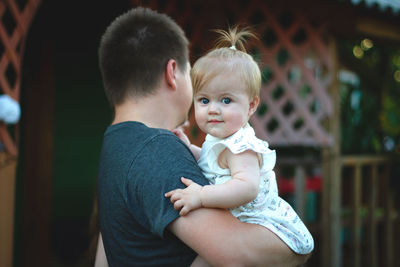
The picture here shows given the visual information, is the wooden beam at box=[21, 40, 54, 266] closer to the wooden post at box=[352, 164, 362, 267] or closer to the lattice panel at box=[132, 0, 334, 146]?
the lattice panel at box=[132, 0, 334, 146]

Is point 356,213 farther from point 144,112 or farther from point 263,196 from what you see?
point 144,112

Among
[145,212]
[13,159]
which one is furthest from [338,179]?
[145,212]

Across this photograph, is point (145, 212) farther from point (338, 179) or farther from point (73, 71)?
point (73, 71)

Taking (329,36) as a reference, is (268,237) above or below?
below

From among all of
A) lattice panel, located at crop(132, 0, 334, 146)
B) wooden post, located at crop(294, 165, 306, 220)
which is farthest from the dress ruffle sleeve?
wooden post, located at crop(294, 165, 306, 220)

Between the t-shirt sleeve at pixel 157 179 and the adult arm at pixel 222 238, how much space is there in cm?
6

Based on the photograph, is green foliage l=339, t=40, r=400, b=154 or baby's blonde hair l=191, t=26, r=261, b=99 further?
green foliage l=339, t=40, r=400, b=154

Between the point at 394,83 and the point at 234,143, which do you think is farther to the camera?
the point at 394,83

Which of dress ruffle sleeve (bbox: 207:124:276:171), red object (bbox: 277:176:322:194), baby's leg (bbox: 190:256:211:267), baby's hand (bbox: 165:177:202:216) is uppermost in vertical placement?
dress ruffle sleeve (bbox: 207:124:276:171)

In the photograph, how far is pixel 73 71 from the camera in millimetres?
5910

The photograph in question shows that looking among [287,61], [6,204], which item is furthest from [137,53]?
[287,61]

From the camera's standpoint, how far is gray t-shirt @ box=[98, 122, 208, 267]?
1.30m

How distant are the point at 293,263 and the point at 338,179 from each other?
4.03 metres

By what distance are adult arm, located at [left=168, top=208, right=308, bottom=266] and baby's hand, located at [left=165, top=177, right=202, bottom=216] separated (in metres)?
0.04
